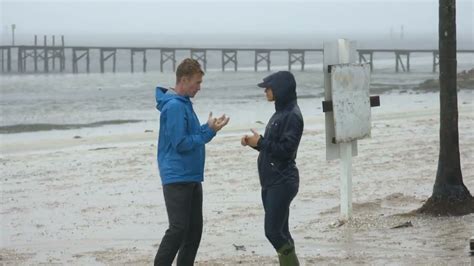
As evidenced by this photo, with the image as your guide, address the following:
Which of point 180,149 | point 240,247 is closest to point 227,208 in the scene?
point 240,247

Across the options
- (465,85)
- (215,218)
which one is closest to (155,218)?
(215,218)

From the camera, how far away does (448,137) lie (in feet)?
28.7

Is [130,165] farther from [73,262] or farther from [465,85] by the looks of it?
[465,85]

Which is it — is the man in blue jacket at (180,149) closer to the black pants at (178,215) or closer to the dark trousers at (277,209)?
the black pants at (178,215)

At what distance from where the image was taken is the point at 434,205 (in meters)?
8.65

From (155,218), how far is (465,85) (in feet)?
113

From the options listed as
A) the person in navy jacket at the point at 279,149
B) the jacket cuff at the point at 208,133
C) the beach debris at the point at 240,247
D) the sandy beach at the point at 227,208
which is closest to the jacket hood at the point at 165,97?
the jacket cuff at the point at 208,133

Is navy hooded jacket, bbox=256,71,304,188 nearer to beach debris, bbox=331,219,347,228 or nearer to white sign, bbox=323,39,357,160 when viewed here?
white sign, bbox=323,39,357,160

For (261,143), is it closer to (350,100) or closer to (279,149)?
(279,149)

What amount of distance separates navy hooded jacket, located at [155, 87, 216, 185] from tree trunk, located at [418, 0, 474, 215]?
3518mm

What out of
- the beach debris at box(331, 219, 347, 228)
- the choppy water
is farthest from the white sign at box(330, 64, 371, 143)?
the choppy water

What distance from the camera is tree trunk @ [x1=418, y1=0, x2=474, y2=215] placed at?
28.2 ft

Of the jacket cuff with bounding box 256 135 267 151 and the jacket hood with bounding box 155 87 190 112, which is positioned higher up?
the jacket hood with bounding box 155 87 190 112

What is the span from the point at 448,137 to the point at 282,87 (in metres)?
3.35
